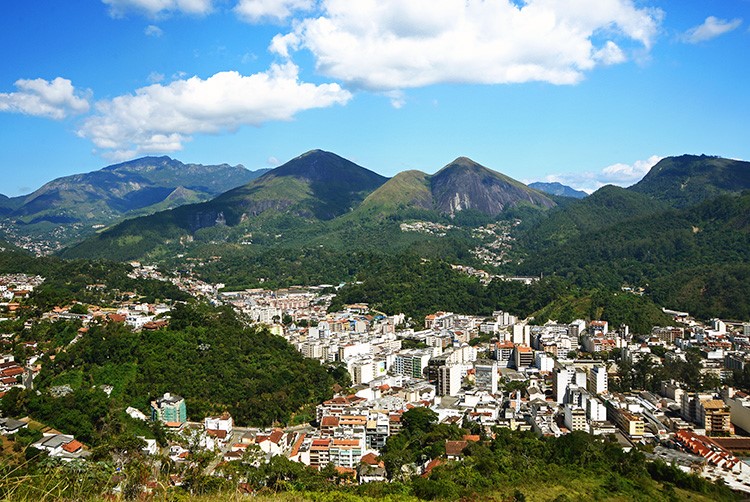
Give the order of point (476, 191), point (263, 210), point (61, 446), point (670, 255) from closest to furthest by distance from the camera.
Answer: point (61, 446) → point (670, 255) → point (263, 210) → point (476, 191)

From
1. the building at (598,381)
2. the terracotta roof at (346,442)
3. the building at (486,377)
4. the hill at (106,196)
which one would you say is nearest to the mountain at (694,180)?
the building at (598,381)

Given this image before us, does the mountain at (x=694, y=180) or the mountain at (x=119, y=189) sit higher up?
the mountain at (x=119, y=189)

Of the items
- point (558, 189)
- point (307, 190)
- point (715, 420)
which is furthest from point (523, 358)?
point (558, 189)

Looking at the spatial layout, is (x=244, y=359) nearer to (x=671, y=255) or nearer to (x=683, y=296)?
(x=683, y=296)

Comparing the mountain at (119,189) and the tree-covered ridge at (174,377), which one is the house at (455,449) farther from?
the mountain at (119,189)

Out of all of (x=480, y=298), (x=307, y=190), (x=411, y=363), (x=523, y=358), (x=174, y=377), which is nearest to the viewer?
(x=174, y=377)

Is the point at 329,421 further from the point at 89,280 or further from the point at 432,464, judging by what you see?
the point at 89,280

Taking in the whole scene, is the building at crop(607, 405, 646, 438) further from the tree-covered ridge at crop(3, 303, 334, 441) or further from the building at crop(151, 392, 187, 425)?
the building at crop(151, 392, 187, 425)

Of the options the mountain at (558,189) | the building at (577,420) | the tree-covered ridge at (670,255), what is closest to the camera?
the building at (577,420)
